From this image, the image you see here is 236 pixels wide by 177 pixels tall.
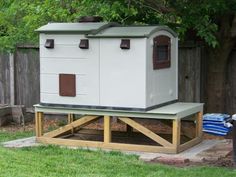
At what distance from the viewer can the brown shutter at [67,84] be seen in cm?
946

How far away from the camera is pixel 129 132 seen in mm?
10578

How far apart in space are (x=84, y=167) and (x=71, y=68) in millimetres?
2529

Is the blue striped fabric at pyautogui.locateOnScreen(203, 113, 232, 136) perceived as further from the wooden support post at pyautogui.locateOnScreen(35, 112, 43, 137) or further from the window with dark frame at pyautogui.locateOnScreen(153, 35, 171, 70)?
the wooden support post at pyautogui.locateOnScreen(35, 112, 43, 137)

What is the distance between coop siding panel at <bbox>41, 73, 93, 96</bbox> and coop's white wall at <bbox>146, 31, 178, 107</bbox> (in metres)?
1.00

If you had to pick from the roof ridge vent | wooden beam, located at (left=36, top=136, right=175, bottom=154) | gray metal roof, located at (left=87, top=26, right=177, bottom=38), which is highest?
the roof ridge vent

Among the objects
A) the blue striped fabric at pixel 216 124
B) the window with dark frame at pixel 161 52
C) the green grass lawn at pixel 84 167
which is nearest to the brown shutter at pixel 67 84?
the green grass lawn at pixel 84 167

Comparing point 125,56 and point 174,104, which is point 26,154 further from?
point 174,104

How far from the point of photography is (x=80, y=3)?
35.0ft

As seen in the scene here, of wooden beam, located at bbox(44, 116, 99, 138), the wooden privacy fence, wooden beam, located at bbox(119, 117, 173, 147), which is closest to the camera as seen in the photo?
wooden beam, located at bbox(119, 117, 173, 147)

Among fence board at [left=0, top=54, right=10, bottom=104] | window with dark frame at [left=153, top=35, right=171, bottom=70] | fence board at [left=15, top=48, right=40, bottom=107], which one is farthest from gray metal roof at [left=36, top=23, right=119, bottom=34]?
fence board at [left=0, top=54, right=10, bottom=104]

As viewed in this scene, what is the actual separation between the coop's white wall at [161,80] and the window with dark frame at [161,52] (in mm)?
72

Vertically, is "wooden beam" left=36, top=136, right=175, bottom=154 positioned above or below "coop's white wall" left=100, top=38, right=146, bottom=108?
below

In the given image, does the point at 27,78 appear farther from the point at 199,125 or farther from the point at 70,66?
the point at 199,125

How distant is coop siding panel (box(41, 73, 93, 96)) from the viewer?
9336 mm
